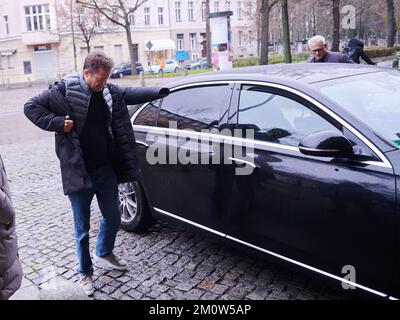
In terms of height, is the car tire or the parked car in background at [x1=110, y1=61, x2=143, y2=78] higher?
the parked car in background at [x1=110, y1=61, x2=143, y2=78]

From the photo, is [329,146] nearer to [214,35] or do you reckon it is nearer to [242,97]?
[242,97]

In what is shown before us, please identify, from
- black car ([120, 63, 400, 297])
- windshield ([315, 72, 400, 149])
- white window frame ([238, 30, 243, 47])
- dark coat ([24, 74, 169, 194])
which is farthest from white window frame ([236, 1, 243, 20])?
dark coat ([24, 74, 169, 194])

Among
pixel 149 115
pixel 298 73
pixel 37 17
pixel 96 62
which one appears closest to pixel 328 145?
pixel 298 73

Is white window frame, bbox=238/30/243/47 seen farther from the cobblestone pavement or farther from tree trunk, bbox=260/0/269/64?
the cobblestone pavement

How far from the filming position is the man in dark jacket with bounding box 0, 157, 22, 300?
2.44 metres

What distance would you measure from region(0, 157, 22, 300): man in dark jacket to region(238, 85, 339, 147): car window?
187 cm

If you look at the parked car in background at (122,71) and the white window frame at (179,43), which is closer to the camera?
the parked car in background at (122,71)

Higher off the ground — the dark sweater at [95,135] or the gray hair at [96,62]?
the gray hair at [96,62]

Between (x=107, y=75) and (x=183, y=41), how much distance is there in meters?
59.5

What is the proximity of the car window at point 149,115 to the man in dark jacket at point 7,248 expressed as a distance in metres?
2.22

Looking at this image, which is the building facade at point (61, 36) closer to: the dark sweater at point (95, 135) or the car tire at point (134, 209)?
the car tire at point (134, 209)

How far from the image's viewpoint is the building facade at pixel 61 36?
50.2 m

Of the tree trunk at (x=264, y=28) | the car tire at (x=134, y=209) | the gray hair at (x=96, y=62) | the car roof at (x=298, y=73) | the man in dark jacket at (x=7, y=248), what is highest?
the tree trunk at (x=264, y=28)

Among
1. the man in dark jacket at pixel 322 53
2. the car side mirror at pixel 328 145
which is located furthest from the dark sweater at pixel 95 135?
the man in dark jacket at pixel 322 53
